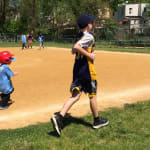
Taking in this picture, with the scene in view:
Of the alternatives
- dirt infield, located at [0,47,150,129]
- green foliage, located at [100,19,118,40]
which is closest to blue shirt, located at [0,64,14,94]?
dirt infield, located at [0,47,150,129]

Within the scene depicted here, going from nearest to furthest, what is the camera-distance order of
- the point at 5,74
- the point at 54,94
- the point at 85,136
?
the point at 85,136, the point at 5,74, the point at 54,94

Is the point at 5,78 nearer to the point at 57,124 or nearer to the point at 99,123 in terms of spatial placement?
the point at 57,124

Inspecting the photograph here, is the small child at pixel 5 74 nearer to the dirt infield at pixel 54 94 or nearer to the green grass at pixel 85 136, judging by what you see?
the dirt infield at pixel 54 94

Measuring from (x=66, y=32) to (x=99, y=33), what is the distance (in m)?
15.2

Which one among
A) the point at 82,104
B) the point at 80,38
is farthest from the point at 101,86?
the point at 80,38

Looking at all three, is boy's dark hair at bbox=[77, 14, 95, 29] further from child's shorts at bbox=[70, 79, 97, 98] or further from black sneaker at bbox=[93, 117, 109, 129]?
black sneaker at bbox=[93, 117, 109, 129]

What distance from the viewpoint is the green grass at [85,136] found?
11.3 feet

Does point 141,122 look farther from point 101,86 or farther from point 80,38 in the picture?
point 101,86

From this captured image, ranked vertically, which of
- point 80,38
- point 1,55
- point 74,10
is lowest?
point 1,55

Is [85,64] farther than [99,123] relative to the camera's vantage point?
No

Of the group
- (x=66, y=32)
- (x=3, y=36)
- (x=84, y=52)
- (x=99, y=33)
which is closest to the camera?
(x=84, y=52)

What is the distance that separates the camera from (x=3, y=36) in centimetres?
4034

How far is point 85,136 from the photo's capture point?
3.78 meters

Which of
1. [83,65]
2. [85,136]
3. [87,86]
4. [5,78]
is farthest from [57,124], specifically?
[5,78]
